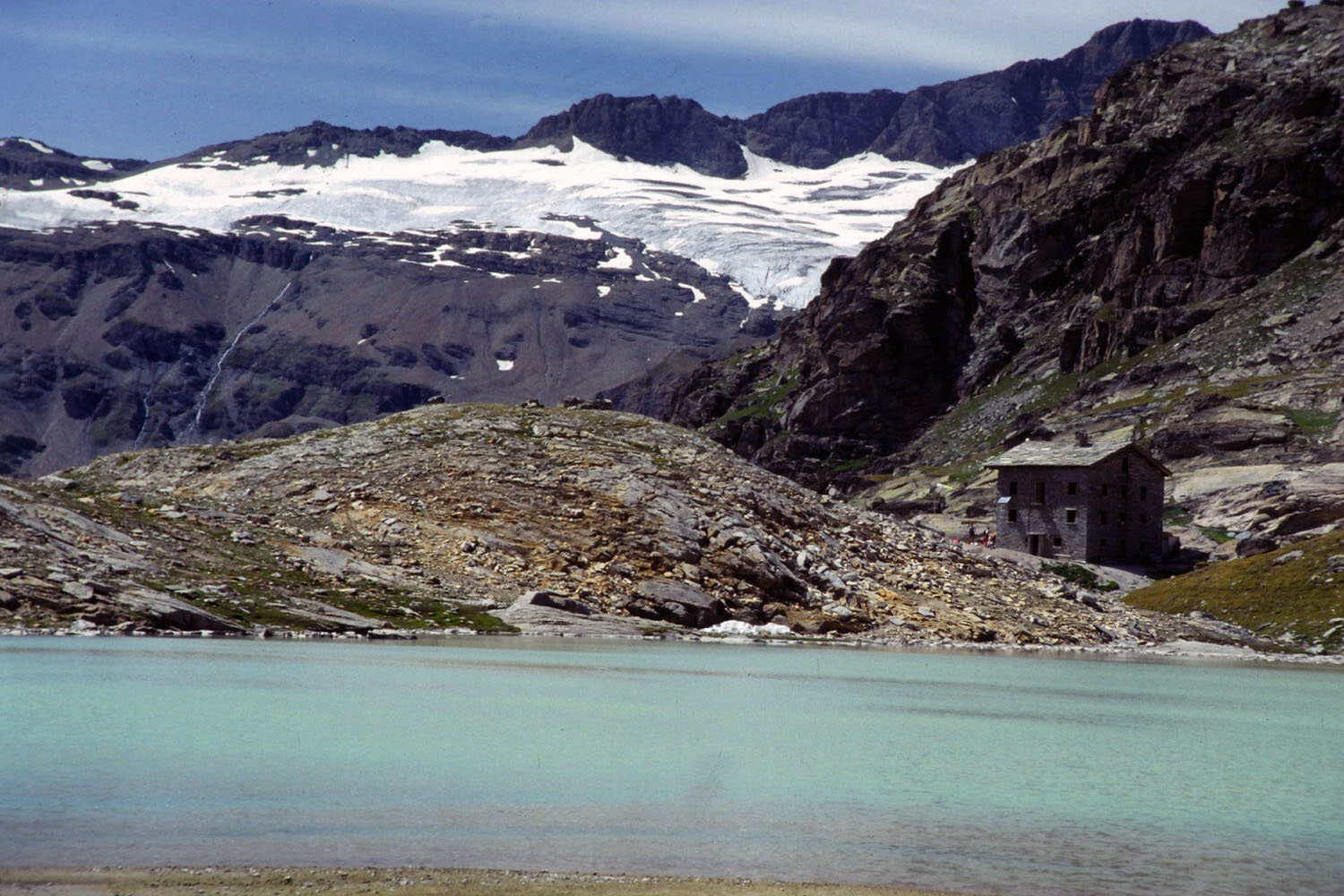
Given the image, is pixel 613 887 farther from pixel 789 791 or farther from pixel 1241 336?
pixel 1241 336

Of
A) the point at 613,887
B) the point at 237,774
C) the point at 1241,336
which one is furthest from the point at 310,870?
the point at 1241,336

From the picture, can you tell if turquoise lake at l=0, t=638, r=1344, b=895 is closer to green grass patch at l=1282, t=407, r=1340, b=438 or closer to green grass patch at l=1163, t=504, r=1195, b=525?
green grass patch at l=1163, t=504, r=1195, b=525

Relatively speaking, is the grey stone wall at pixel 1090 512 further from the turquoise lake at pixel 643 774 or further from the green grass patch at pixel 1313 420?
the turquoise lake at pixel 643 774

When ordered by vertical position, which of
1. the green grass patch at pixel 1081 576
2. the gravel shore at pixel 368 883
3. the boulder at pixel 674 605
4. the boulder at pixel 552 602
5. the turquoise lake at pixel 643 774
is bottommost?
the green grass patch at pixel 1081 576

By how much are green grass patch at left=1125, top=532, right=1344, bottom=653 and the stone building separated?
24.4 metres

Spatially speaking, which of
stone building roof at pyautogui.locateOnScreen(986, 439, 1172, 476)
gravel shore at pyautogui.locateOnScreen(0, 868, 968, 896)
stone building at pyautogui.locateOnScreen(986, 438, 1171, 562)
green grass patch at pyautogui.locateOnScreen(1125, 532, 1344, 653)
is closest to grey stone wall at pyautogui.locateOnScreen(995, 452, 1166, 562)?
stone building at pyautogui.locateOnScreen(986, 438, 1171, 562)

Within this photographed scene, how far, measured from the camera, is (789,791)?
24.1 metres

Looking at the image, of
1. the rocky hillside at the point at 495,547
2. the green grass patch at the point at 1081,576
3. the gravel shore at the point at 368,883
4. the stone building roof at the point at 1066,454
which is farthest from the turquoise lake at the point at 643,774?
the stone building roof at the point at 1066,454

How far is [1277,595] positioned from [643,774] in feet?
226

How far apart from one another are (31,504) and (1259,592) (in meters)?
68.7

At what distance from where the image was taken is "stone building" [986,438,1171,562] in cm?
11950

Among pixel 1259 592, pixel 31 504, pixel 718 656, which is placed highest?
pixel 31 504

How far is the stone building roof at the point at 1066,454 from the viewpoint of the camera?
12125 centimetres

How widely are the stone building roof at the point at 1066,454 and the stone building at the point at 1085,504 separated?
0.28 feet
